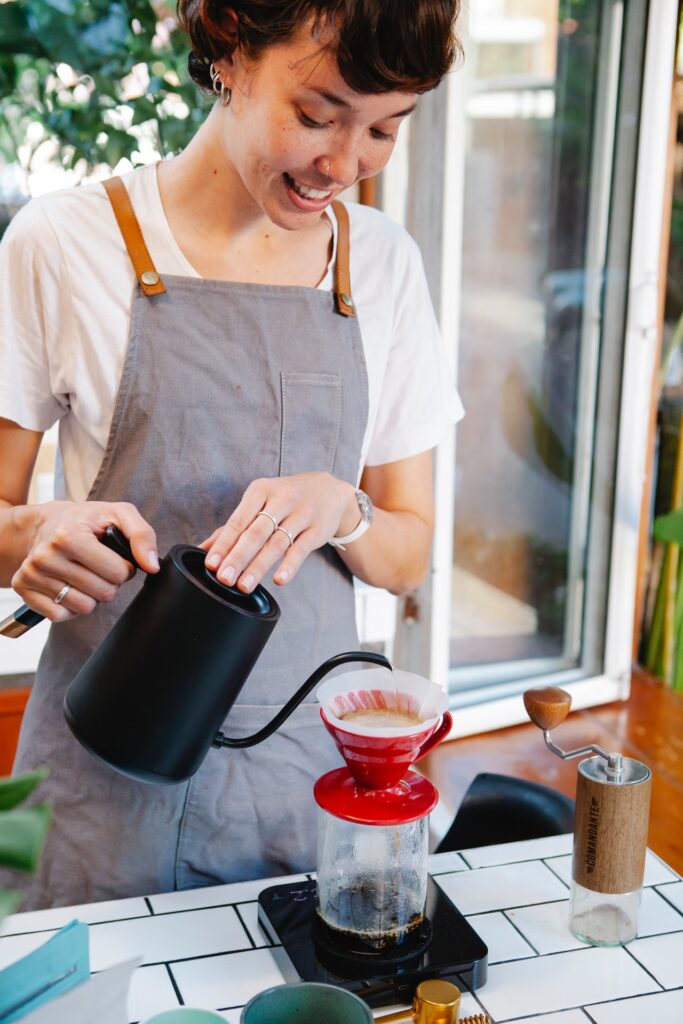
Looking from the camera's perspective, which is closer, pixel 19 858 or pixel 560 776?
pixel 19 858

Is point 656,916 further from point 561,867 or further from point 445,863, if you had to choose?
point 445,863

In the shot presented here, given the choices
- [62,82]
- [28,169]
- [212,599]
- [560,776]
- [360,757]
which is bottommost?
[560,776]

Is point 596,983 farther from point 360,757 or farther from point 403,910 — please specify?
point 360,757

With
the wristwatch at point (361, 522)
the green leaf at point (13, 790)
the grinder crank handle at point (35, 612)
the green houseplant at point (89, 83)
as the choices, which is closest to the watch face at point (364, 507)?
the wristwatch at point (361, 522)

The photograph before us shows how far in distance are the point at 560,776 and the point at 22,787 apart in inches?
83.7

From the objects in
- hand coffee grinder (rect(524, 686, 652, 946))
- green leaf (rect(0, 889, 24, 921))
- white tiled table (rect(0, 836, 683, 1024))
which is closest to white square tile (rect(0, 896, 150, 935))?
white tiled table (rect(0, 836, 683, 1024))

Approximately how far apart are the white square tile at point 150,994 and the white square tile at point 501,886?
31 cm

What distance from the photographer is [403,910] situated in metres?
0.99

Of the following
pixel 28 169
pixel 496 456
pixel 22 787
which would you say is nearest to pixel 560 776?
pixel 496 456

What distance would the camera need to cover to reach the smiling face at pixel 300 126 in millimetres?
1010

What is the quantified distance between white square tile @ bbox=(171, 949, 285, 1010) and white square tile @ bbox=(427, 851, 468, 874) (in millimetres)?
240

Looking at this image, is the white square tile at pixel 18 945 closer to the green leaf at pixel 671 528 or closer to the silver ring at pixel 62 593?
the silver ring at pixel 62 593

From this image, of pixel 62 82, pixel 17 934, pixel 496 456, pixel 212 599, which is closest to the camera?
pixel 212 599

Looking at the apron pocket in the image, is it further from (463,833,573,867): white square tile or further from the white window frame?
the white window frame
